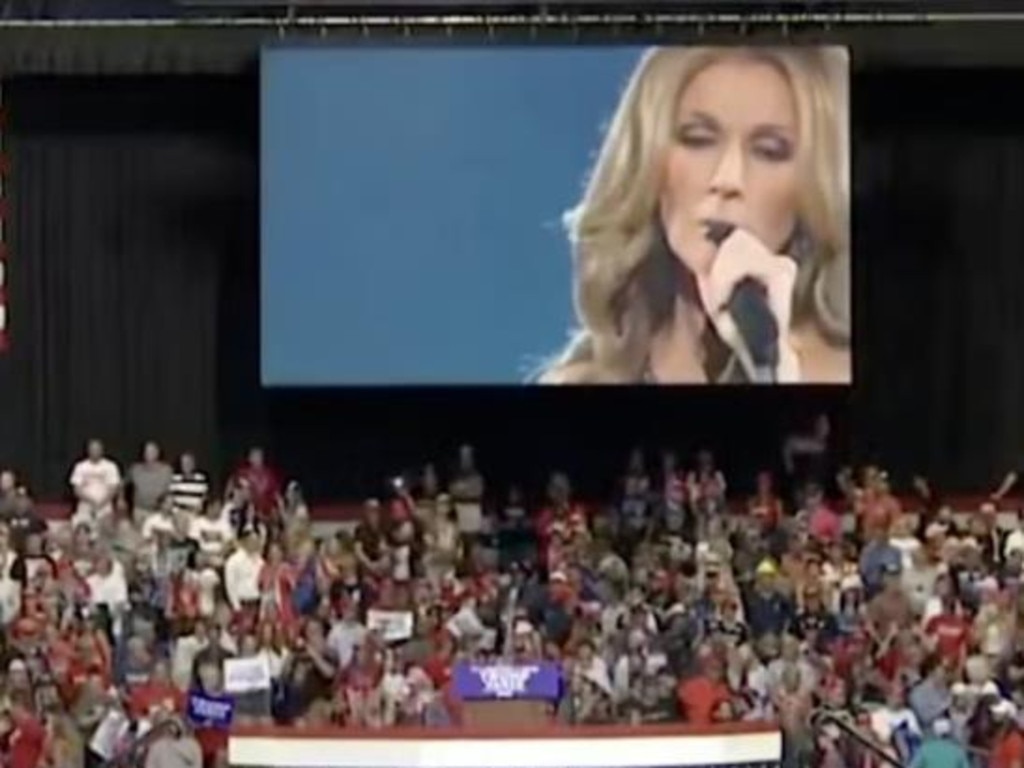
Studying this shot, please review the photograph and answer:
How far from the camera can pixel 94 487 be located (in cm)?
3231

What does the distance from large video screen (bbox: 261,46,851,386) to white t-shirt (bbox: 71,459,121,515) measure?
5.96 ft

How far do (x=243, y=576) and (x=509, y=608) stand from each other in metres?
2.39

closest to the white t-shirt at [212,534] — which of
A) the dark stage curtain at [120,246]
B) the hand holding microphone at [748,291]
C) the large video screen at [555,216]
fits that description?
the large video screen at [555,216]

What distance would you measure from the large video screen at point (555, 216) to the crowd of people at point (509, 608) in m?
1.42

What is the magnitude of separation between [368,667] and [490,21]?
8255mm

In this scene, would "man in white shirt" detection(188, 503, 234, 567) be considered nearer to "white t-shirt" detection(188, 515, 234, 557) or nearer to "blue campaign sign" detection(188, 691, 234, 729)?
"white t-shirt" detection(188, 515, 234, 557)

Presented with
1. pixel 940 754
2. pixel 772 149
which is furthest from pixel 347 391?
pixel 940 754

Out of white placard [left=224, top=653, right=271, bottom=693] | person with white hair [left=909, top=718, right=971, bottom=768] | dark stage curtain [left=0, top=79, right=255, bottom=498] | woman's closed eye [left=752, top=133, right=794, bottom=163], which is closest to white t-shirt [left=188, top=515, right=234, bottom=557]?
white placard [left=224, top=653, right=271, bottom=693]

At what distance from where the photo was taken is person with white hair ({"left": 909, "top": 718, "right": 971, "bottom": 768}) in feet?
84.7

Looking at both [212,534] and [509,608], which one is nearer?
[509,608]

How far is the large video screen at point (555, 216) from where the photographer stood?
32219 mm

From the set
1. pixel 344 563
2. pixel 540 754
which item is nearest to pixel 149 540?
pixel 344 563

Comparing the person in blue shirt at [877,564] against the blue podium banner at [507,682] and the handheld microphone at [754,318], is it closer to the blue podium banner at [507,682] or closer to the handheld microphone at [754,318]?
the handheld microphone at [754,318]

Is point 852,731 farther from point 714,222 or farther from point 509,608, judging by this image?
point 714,222
